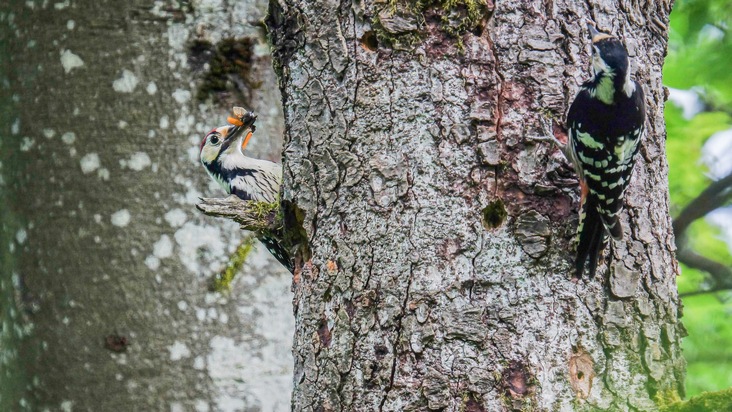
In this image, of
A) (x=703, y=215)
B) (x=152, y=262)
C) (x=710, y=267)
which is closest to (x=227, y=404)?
(x=152, y=262)

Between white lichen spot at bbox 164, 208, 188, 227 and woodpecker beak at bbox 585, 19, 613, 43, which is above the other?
woodpecker beak at bbox 585, 19, 613, 43

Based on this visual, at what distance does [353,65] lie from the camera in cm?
235

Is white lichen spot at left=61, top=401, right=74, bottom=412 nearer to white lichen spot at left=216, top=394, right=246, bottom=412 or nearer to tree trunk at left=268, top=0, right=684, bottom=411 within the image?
white lichen spot at left=216, top=394, right=246, bottom=412

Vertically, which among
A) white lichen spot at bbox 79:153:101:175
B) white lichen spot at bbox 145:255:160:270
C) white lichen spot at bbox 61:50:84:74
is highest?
white lichen spot at bbox 61:50:84:74

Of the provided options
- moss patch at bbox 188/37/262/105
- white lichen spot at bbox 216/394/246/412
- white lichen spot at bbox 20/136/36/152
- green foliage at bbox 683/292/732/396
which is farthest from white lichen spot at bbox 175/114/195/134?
green foliage at bbox 683/292/732/396

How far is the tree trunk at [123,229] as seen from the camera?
346 centimetres

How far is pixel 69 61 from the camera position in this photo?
361 centimetres

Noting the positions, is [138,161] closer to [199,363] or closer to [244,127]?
[244,127]

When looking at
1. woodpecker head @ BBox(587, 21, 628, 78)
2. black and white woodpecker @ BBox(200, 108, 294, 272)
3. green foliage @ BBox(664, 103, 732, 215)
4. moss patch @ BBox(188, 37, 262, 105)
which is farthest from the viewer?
green foliage @ BBox(664, 103, 732, 215)

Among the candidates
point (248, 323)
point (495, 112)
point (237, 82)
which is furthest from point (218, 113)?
point (495, 112)

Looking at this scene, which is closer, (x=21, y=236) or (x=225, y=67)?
(x=21, y=236)

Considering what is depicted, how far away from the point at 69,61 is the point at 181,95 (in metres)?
0.54

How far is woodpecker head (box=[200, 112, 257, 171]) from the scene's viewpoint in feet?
12.4

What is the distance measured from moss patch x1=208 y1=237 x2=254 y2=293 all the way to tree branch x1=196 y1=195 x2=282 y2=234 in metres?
0.89
